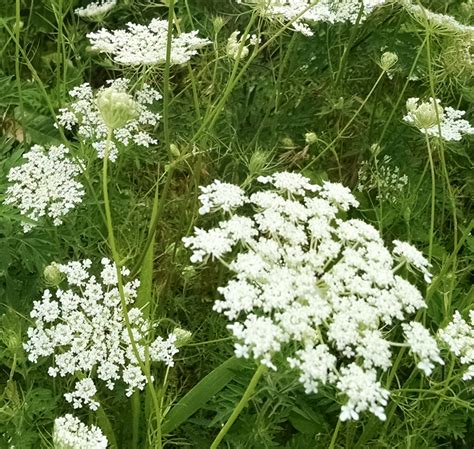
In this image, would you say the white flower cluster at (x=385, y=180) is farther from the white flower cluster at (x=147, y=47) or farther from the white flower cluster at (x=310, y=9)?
the white flower cluster at (x=147, y=47)

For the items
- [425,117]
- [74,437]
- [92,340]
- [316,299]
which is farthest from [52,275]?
[425,117]

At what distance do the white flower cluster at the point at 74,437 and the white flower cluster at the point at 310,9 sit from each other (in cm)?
117

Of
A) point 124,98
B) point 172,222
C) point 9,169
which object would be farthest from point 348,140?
point 124,98

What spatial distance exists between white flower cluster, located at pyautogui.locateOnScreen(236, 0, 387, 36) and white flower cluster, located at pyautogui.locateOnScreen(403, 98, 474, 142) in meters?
0.38

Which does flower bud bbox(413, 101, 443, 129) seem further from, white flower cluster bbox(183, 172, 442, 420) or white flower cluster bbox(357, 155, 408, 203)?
white flower cluster bbox(183, 172, 442, 420)

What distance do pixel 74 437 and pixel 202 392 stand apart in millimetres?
430

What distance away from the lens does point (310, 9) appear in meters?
2.44

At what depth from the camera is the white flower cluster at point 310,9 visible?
Result: 2139 mm

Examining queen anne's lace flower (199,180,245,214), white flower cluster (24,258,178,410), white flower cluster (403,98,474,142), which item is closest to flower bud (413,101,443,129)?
white flower cluster (403,98,474,142)

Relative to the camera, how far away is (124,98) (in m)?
1.59

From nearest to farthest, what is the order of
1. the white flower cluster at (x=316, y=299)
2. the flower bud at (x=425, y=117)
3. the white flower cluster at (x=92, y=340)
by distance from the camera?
the white flower cluster at (x=316, y=299) → the white flower cluster at (x=92, y=340) → the flower bud at (x=425, y=117)

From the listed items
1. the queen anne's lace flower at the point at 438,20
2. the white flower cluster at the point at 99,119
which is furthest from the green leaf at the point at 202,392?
the queen anne's lace flower at the point at 438,20

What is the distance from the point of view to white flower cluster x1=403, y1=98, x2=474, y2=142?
6.89ft

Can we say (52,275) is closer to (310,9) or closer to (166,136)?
(166,136)
